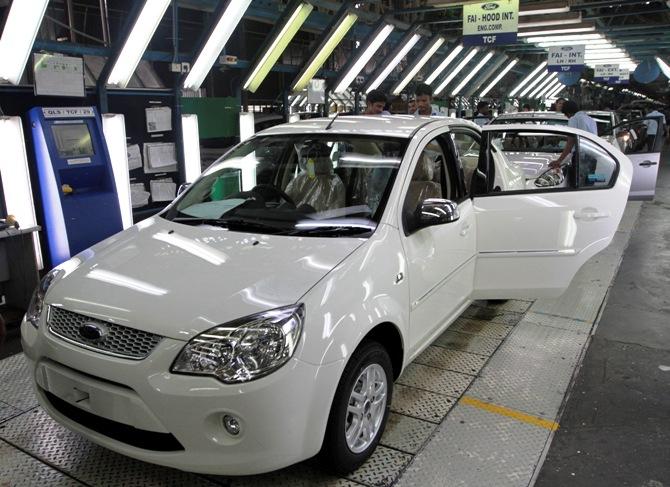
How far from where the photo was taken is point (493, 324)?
4566 mm

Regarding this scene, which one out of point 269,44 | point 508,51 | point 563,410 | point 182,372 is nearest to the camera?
point 182,372

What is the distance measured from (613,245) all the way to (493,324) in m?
3.33

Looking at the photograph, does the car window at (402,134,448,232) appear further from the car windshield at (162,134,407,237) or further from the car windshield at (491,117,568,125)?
the car windshield at (491,117,568,125)

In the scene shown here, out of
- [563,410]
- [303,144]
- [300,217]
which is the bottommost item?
[563,410]

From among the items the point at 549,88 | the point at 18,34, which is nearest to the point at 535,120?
the point at 18,34

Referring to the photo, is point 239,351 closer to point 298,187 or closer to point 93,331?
point 93,331

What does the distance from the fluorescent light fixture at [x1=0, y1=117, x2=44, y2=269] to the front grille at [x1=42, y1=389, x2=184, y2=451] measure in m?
2.81

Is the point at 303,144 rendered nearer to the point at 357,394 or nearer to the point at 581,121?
the point at 357,394

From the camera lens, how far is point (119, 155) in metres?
5.89

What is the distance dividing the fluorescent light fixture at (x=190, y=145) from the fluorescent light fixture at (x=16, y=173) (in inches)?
75.4

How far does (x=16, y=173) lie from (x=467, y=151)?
13.0 feet

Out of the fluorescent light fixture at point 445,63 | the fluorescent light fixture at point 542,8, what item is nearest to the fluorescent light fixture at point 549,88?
the fluorescent light fixture at point 445,63

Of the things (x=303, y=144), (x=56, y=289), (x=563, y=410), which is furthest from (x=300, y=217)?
(x=563, y=410)

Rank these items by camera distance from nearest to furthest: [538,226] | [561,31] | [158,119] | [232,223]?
1. [232,223]
2. [538,226]
3. [158,119]
4. [561,31]
